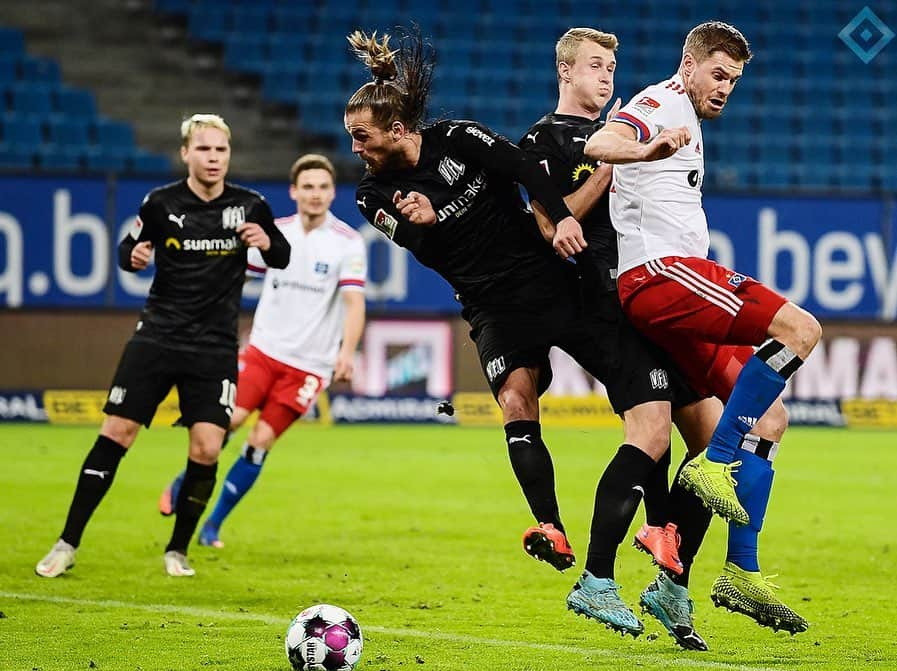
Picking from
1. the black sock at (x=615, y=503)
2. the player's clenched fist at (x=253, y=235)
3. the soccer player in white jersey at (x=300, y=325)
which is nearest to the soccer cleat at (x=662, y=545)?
the black sock at (x=615, y=503)

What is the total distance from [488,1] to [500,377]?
17473 mm

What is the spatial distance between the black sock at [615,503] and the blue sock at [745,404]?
0.28m

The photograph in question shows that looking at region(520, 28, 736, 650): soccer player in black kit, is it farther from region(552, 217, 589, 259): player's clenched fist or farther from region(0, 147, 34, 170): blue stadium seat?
region(0, 147, 34, 170): blue stadium seat

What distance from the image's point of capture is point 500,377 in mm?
6223

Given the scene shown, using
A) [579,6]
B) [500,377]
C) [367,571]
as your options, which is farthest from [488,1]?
[500,377]

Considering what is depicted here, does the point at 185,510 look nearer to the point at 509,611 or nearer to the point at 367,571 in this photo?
the point at 367,571

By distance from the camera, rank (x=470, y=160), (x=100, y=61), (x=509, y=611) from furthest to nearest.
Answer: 1. (x=100, y=61)
2. (x=509, y=611)
3. (x=470, y=160)

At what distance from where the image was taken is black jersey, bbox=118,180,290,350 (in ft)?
26.5

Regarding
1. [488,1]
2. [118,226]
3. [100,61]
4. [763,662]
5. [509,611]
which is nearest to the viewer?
[763,662]

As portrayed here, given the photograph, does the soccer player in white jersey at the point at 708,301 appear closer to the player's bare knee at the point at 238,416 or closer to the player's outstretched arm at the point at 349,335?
the player's outstretched arm at the point at 349,335

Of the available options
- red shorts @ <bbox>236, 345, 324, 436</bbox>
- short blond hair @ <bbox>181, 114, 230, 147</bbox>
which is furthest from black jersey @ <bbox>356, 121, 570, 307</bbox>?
red shorts @ <bbox>236, 345, 324, 436</bbox>

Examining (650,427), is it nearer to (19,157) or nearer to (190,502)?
(190,502)

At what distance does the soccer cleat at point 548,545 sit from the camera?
5.78 m

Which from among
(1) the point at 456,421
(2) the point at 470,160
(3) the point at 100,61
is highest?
(3) the point at 100,61
